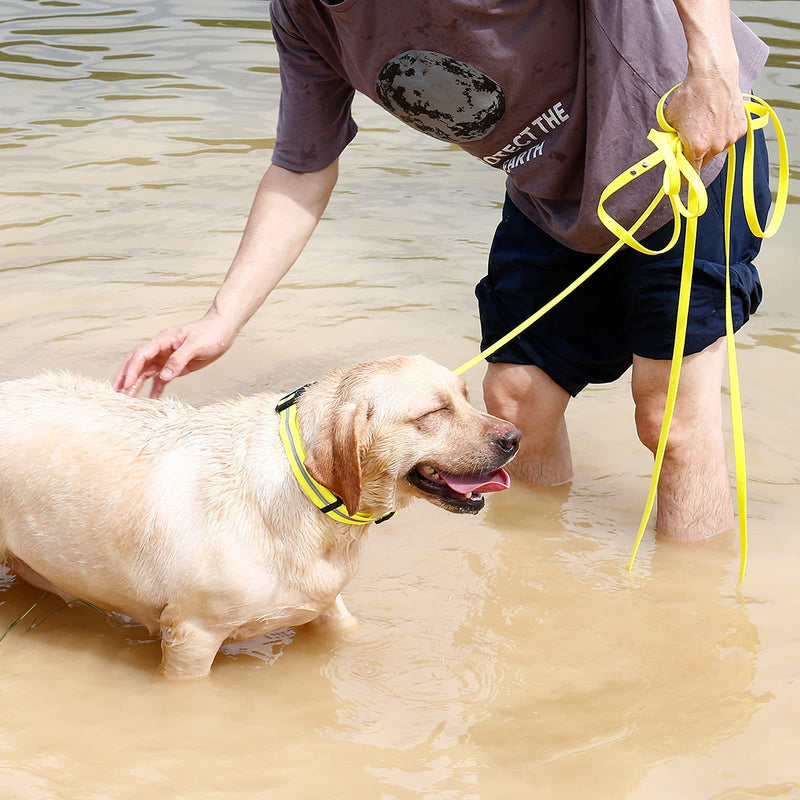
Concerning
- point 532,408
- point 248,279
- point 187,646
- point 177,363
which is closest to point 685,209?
point 532,408

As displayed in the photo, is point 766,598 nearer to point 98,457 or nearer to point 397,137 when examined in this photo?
point 98,457

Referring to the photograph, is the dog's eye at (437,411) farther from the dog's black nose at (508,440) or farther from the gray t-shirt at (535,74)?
the gray t-shirt at (535,74)

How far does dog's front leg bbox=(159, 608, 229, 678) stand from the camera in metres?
3.49

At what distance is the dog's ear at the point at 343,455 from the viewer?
3.22 meters

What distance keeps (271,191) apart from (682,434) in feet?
6.36

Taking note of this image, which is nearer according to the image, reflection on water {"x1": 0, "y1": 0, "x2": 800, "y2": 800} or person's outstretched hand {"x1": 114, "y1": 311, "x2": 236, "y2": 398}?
reflection on water {"x1": 0, "y1": 0, "x2": 800, "y2": 800}

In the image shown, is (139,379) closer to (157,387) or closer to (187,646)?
(157,387)

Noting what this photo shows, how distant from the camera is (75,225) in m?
7.77

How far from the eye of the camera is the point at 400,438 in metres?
3.33

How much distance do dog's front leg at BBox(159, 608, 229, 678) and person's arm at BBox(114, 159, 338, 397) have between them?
888 millimetres

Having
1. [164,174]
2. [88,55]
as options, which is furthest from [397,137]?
[88,55]

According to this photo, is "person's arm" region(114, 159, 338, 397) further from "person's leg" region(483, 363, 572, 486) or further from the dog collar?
"person's leg" region(483, 363, 572, 486)

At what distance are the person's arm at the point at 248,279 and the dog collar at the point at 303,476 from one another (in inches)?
23.5

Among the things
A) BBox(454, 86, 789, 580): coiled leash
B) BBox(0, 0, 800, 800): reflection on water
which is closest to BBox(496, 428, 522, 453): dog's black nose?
BBox(454, 86, 789, 580): coiled leash
